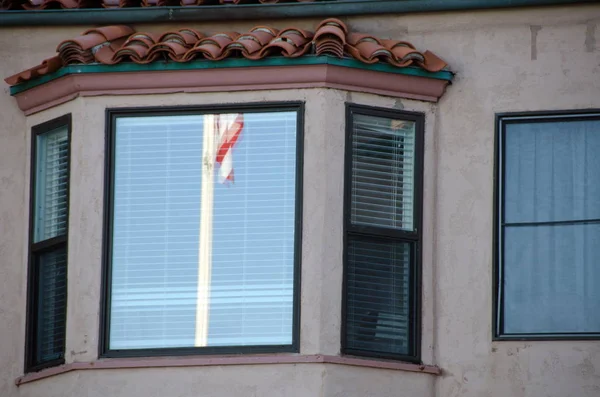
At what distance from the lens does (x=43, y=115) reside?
577 inches

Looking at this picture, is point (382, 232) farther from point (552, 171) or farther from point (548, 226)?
point (552, 171)

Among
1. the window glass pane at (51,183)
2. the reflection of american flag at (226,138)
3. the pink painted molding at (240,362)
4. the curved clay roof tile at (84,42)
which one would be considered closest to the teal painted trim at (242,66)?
the curved clay roof tile at (84,42)

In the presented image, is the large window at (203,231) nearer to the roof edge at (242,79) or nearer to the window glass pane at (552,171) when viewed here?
the roof edge at (242,79)

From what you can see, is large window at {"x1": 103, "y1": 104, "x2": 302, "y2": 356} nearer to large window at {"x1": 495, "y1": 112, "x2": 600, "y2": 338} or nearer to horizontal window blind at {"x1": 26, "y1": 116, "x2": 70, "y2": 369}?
horizontal window blind at {"x1": 26, "y1": 116, "x2": 70, "y2": 369}

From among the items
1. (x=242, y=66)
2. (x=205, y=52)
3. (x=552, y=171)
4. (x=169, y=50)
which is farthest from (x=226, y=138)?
(x=552, y=171)

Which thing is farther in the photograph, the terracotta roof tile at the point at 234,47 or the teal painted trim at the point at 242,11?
the teal painted trim at the point at 242,11

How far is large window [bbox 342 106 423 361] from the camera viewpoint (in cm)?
1373

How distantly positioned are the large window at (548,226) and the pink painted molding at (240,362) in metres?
0.85

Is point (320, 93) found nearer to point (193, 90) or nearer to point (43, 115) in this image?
point (193, 90)

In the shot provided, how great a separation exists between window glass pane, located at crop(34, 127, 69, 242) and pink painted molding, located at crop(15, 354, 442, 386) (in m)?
1.28

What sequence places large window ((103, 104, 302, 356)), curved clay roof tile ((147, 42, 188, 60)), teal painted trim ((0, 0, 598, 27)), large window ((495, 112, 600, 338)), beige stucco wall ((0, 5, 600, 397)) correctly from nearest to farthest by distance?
beige stucco wall ((0, 5, 600, 397))
large window ((103, 104, 302, 356))
large window ((495, 112, 600, 338))
curved clay roof tile ((147, 42, 188, 60))
teal painted trim ((0, 0, 598, 27))

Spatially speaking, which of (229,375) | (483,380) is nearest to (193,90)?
(229,375)

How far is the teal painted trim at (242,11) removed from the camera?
1434cm

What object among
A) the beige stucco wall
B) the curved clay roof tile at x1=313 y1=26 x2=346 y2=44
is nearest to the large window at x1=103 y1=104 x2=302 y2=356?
the beige stucco wall
